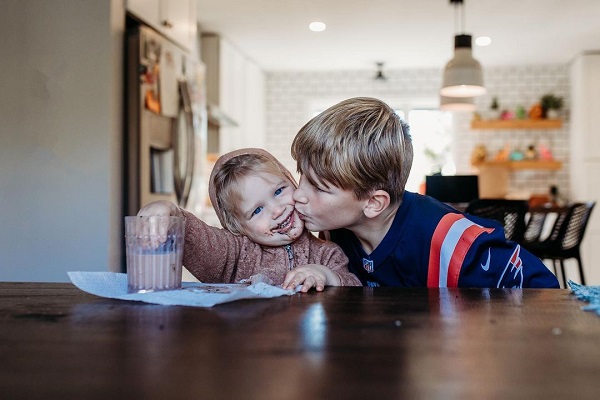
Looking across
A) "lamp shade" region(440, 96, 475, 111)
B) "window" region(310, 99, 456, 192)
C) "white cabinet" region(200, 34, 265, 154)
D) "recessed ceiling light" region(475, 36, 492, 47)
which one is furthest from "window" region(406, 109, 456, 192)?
"lamp shade" region(440, 96, 475, 111)

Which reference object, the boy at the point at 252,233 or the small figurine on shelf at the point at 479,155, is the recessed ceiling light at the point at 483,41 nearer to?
the small figurine on shelf at the point at 479,155

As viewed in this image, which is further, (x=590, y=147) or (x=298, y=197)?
(x=590, y=147)

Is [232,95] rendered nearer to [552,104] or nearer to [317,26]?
[317,26]

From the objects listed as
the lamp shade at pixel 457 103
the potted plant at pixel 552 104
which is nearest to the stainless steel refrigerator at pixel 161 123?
the lamp shade at pixel 457 103

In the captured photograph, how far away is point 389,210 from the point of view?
131 centimetres

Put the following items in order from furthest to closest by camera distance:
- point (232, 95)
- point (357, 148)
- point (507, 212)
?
point (232, 95)
point (507, 212)
point (357, 148)

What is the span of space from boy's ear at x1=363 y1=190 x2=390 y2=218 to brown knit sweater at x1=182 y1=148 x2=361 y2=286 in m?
0.13

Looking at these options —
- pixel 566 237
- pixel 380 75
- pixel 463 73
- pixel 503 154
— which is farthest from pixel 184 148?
pixel 503 154

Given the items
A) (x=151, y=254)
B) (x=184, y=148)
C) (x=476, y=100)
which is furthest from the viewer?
(x=476, y=100)

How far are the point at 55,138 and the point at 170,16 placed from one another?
1.35 metres

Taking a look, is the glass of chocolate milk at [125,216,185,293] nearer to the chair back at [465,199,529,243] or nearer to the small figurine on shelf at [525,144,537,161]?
the chair back at [465,199,529,243]

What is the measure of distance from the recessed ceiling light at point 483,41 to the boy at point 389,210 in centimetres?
552

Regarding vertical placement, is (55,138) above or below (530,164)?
below

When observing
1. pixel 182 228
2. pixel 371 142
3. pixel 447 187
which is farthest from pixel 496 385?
pixel 447 187
